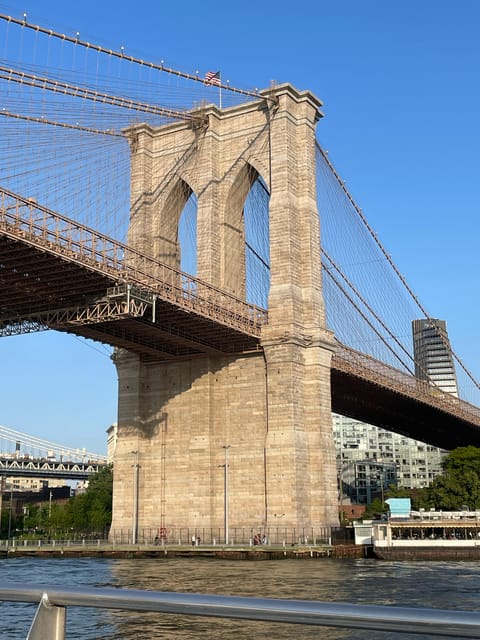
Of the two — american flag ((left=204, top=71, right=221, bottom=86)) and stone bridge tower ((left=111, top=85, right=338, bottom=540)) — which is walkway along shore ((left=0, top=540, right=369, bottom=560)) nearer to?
stone bridge tower ((left=111, top=85, right=338, bottom=540))

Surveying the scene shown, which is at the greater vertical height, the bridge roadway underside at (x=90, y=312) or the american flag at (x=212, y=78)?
the american flag at (x=212, y=78)

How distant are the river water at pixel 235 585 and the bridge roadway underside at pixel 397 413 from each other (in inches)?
771

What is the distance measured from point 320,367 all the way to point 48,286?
713 inches

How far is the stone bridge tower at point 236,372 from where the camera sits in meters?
48.3

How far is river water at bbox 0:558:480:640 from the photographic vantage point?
1675 cm

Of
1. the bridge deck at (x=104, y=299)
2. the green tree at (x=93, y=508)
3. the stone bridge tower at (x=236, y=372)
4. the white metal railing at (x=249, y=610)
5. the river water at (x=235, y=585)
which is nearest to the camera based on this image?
the white metal railing at (x=249, y=610)

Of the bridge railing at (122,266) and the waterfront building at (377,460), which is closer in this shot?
the bridge railing at (122,266)

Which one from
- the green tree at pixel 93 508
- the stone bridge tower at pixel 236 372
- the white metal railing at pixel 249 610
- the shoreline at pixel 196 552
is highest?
the stone bridge tower at pixel 236 372

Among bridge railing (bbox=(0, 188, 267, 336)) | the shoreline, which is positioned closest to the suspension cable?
bridge railing (bbox=(0, 188, 267, 336))

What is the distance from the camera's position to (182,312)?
143 feet

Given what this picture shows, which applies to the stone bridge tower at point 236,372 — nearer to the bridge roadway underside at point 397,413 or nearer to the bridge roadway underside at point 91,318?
the bridge roadway underside at point 91,318

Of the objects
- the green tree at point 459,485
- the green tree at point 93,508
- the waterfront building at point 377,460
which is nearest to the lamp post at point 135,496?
the green tree at point 93,508

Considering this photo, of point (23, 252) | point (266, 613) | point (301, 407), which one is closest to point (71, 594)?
point (266, 613)

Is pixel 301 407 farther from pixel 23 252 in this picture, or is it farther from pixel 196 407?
pixel 23 252
